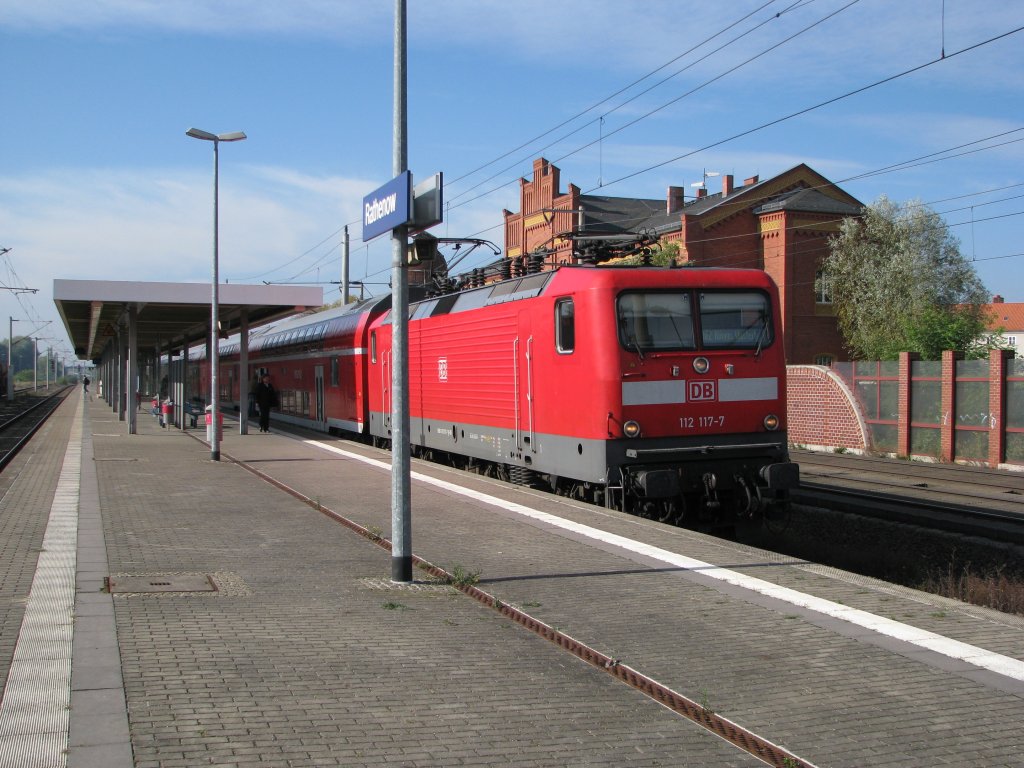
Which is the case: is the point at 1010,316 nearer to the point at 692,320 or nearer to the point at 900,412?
the point at 900,412

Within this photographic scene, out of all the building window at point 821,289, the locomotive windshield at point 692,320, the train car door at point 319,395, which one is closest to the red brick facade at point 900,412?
the locomotive windshield at point 692,320

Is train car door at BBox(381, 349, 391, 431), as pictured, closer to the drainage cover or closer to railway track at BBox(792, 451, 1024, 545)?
railway track at BBox(792, 451, 1024, 545)

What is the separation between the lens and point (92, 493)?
1358cm

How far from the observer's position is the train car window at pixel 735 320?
11.4m

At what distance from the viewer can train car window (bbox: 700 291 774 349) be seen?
11.4 metres

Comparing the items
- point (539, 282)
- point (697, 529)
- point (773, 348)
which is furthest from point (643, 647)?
point (539, 282)

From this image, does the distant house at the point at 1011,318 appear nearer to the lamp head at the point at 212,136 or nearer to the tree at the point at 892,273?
the tree at the point at 892,273

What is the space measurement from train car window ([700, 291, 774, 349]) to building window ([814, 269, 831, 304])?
3091cm

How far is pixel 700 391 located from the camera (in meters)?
11.1

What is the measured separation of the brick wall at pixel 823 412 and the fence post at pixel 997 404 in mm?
4032

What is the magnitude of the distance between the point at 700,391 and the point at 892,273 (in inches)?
1233

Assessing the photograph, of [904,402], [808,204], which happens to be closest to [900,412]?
A: [904,402]

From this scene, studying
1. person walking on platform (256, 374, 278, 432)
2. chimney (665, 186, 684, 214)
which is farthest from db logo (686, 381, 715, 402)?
chimney (665, 186, 684, 214)

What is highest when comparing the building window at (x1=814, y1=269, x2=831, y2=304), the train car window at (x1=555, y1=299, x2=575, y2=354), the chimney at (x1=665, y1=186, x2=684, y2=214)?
the chimney at (x1=665, y1=186, x2=684, y2=214)
